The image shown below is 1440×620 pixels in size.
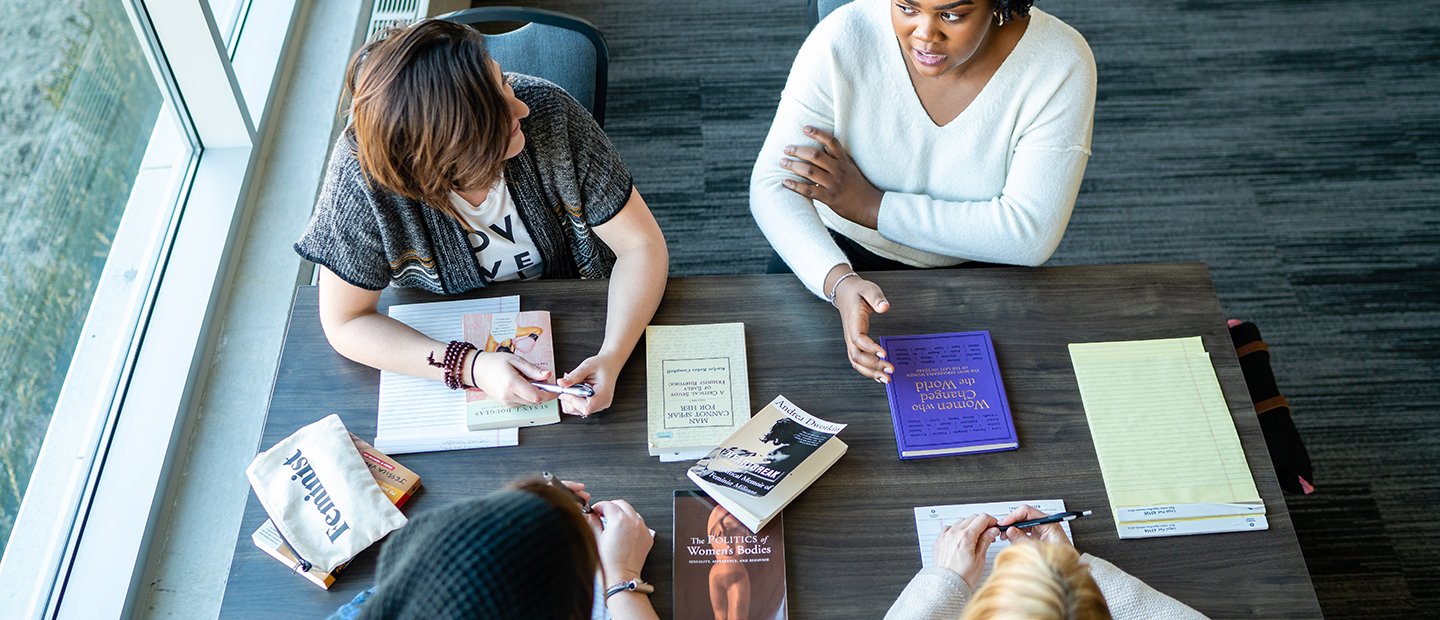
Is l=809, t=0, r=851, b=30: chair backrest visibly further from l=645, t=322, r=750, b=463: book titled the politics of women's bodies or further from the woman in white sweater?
l=645, t=322, r=750, b=463: book titled the politics of women's bodies

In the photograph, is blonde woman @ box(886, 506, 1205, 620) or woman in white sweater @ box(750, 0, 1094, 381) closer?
blonde woman @ box(886, 506, 1205, 620)

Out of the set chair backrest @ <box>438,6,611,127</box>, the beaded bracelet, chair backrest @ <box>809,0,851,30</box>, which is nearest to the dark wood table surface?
the beaded bracelet

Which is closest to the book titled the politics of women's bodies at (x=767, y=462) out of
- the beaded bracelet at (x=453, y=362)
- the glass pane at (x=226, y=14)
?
the beaded bracelet at (x=453, y=362)

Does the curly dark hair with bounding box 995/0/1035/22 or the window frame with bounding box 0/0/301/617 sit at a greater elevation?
the curly dark hair with bounding box 995/0/1035/22

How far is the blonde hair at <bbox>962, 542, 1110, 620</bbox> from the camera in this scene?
0.95m

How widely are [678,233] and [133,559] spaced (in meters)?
1.60

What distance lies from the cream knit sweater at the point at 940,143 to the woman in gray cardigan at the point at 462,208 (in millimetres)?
285

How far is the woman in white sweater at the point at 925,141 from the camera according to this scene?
177 cm

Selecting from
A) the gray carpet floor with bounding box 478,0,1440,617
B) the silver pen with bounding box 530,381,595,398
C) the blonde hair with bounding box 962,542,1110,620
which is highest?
the blonde hair with bounding box 962,542,1110,620

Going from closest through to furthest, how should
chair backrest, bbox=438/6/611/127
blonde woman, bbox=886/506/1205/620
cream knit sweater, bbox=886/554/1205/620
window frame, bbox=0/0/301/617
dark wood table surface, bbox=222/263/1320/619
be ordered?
1. blonde woman, bbox=886/506/1205/620
2. cream knit sweater, bbox=886/554/1205/620
3. dark wood table surface, bbox=222/263/1320/619
4. window frame, bbox=0/0/301/617
5. chair backrest, bbox=438/6/611/127

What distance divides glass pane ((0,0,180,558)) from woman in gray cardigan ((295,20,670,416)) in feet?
2.05

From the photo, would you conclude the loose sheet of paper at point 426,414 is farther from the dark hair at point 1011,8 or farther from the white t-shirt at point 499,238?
the dark hair at point 1011,8

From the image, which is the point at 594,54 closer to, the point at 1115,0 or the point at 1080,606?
the point at 1080,606

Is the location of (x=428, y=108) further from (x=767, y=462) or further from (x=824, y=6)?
(x=824, y=6)
